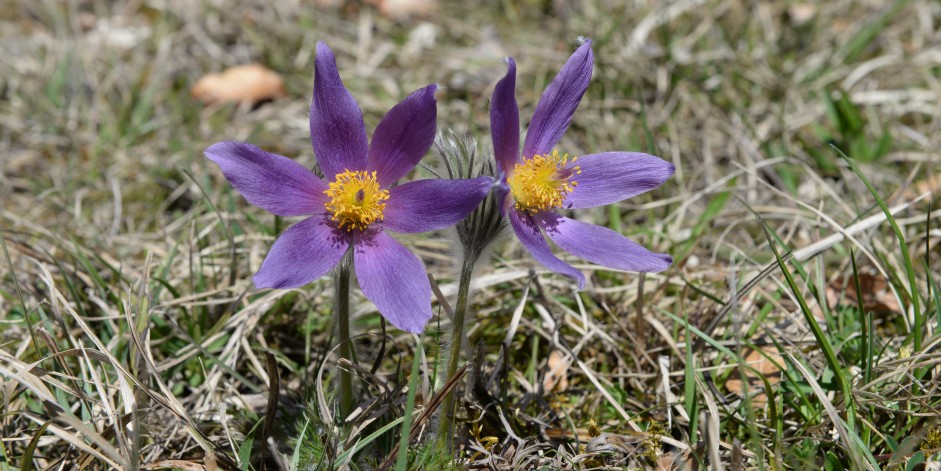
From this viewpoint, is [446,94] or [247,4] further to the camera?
[247,4]

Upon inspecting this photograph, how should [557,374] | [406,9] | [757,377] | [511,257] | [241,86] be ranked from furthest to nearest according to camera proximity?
[406,9] → [241,86] → [511,257] → [557,374] → [757,377]

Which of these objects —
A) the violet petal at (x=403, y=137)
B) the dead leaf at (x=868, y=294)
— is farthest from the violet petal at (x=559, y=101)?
the dead leaf at (x=868, y=294)

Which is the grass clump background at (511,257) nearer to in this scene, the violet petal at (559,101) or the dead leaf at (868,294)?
the dead leaf at (868,294)

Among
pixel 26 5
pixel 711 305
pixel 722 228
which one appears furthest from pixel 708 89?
pixel 26 5

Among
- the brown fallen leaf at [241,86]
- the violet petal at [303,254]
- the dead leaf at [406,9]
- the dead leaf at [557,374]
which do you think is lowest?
the dead leaf at [557,374]

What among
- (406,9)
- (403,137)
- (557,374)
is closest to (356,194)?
(403,137)

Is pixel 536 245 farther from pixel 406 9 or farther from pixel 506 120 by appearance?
pixel 406 9

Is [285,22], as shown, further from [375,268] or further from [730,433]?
[730,433]

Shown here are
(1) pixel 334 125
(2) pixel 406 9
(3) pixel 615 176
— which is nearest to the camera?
(1) pixel 334 125
